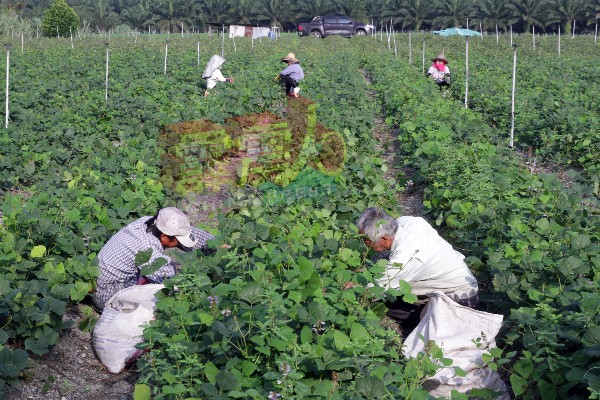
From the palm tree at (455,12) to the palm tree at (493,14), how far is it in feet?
2.93

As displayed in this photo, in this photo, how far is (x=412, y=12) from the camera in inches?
2381

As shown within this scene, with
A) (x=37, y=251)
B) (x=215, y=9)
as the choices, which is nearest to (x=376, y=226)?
(x=37, y=251)

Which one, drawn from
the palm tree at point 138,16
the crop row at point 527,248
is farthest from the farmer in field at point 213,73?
the palm tree at point 138,16

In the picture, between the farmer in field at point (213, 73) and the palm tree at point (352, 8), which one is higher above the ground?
the palm tree at point (352, 8)

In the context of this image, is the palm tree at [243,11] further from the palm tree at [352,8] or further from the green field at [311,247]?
the green field at [311,247]

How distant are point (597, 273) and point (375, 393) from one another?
2.01 meters

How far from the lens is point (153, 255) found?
514cm

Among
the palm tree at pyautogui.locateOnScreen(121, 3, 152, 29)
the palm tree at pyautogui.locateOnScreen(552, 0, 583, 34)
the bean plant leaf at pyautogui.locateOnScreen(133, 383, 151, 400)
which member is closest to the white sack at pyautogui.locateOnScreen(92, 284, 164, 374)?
the bean plant leaf at pyautogui.locateOnScreen(133, 383, 151, 400)

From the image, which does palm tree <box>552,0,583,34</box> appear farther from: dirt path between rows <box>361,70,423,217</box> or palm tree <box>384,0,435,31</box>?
dirt path between rows <box>361,70,423,217</box>

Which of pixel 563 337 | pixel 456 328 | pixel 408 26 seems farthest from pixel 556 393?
pixel 408 26

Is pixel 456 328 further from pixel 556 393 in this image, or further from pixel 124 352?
pixel 124 352

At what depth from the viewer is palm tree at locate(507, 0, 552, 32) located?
5453 cm

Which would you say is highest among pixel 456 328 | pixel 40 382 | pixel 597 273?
pixel 597 273

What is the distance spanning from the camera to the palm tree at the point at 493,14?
5628 centimetres
